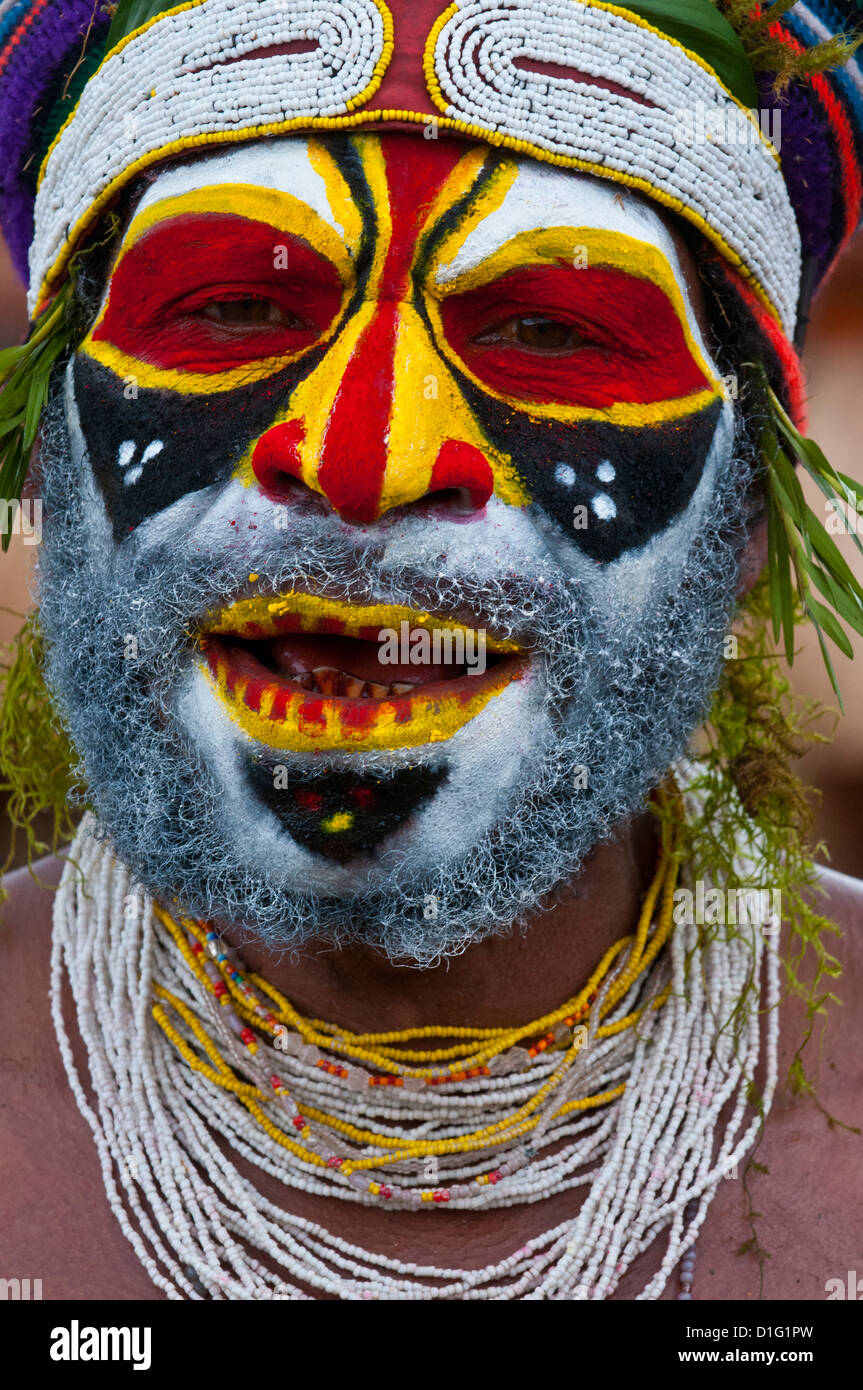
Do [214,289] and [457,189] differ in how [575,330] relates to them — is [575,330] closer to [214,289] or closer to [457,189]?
[457,189]

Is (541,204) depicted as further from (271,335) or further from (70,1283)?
(70,1283)

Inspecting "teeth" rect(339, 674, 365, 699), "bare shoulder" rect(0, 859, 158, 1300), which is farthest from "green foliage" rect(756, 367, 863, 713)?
"bare shoulder" rect(0, 859, 158, 1300)

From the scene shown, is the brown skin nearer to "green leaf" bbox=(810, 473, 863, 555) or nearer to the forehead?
"green leaf" bbox=(810, 473, 863, 555)

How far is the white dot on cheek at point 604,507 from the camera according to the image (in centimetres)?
253

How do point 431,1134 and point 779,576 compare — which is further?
point 779,576

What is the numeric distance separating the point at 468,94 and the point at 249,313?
514mm

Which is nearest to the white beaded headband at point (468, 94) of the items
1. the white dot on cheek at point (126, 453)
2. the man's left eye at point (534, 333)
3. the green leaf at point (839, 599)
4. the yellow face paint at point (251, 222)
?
the yellow face paint at point (251, 222)

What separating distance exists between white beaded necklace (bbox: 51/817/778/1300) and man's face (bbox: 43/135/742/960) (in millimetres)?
382

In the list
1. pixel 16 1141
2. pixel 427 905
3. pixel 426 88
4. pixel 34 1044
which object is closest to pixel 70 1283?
pixel 16 1141

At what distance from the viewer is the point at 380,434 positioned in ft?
7.58

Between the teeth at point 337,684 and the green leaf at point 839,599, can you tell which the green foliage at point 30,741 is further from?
the green leaf at point 839,599

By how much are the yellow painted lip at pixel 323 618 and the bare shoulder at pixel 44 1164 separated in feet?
3.07

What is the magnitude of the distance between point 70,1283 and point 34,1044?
518mm

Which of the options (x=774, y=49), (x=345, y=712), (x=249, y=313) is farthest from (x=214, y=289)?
→ (x=774, y=49)
